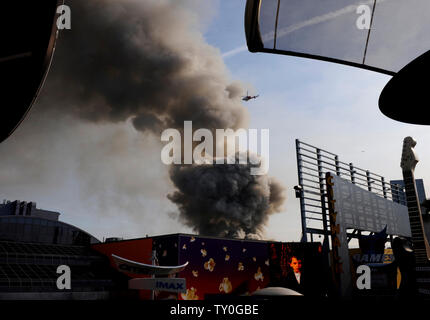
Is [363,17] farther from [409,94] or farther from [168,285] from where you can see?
[168,285]

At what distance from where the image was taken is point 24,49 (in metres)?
4.62

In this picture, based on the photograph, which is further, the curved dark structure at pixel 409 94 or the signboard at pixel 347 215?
the signboard at pixel 347 215

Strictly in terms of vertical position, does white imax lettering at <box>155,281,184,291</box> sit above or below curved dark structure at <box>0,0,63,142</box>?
below

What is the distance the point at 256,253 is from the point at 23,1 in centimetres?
2255

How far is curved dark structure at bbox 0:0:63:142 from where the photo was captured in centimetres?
439

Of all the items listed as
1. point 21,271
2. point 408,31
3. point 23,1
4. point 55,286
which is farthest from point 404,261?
point 21,271

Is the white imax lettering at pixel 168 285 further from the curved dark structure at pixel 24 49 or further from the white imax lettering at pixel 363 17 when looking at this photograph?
the white imax lettering at pixel 363 17

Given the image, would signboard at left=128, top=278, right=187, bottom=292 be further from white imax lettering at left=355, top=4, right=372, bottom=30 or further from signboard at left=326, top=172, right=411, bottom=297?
signboard at left=326, top=172, right=411, bottom=297

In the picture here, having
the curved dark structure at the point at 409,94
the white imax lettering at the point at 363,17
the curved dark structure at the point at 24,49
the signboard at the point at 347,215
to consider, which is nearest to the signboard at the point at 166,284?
the curved dark structure at the point at 24,49

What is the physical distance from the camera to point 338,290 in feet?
80.8

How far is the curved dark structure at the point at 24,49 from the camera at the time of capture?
14.4ft

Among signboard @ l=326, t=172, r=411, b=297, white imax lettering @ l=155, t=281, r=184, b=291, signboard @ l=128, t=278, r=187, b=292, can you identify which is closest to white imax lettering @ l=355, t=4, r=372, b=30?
signboard @ l=128, t=278, r=187, b=292

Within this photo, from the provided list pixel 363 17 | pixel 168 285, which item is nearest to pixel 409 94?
pixel 363 17
